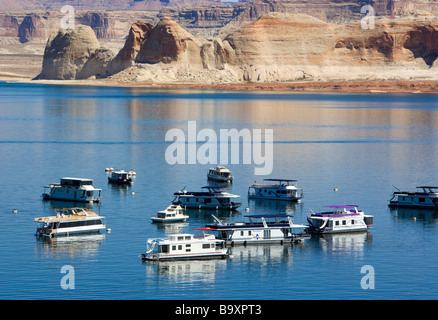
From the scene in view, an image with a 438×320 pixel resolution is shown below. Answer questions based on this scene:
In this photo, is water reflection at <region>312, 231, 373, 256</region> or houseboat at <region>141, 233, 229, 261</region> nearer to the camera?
houseboat at <region>141, 233, 229, 261</region>

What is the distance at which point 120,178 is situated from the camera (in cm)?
8400

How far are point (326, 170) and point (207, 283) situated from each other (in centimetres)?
4833

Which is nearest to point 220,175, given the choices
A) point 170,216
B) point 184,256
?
point 170,216

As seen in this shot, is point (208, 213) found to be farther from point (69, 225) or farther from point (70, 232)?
point (70, 232)

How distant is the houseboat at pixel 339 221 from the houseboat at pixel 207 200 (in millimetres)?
8975

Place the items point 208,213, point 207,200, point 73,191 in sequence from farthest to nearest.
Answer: point 73,191
point 207,200
point 208,213

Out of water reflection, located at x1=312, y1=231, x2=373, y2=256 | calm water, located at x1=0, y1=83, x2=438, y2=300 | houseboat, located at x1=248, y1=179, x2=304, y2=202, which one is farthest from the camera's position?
houseboat, located at x1=248, y1=179, x2=304, y2=202

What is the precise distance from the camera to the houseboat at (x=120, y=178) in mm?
83600

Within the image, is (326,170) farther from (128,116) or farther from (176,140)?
(128,116)

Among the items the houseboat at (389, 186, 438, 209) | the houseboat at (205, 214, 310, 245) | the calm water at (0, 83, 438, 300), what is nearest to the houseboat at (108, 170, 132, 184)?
the calm water at (0, 83, 438, 300)

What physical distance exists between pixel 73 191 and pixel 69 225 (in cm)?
1456

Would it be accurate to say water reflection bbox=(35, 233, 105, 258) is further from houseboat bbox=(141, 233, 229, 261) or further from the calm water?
houseboat bbox=(141, 233, 229, 261)

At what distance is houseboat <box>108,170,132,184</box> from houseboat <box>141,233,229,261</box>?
28790mm

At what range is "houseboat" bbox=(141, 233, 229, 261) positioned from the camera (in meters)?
53.8
